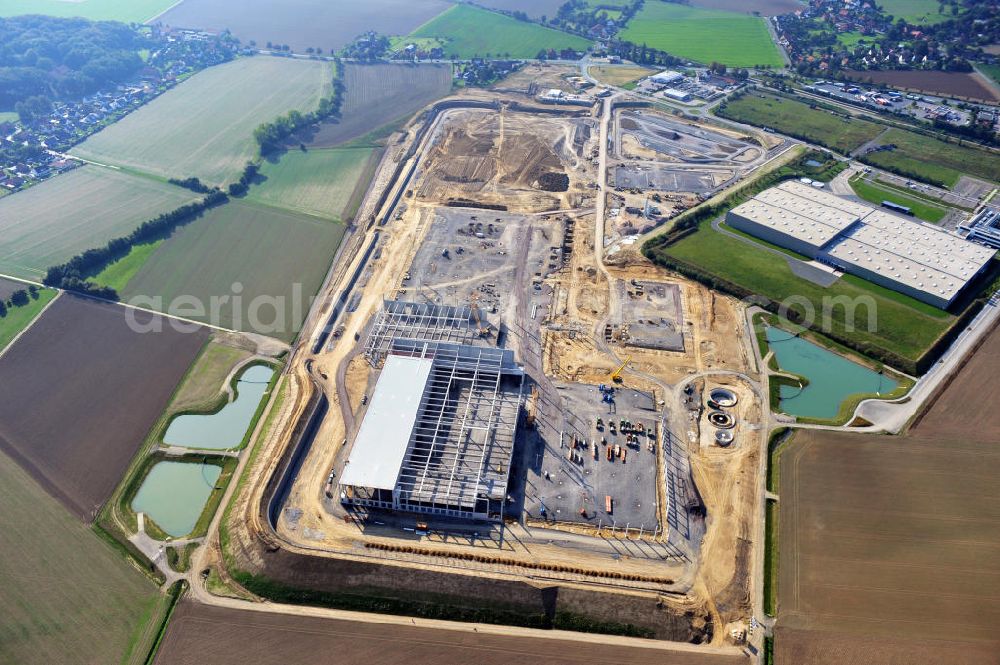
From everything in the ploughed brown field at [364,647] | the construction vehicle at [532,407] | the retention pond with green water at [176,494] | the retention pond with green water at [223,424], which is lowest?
the ploughed brown field at [364,647]

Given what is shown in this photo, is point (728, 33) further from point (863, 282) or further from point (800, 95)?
point (863, 282)

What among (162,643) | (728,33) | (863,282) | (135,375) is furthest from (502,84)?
(162,643)

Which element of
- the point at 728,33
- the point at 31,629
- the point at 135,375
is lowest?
the point at 31,629

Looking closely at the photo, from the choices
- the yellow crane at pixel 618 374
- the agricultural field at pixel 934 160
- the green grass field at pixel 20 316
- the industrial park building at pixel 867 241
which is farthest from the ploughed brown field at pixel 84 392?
the agricultural field at pixel 934 160

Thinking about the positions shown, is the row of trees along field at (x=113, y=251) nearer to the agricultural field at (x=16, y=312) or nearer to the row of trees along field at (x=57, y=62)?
the agricultural field at (x=16, y=312)

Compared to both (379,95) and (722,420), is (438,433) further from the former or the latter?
(379,95)

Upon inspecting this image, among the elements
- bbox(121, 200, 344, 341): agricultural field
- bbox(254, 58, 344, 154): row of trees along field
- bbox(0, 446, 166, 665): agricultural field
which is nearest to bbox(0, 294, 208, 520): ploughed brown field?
bbox(0, 446, 166, 665): agricultural field
